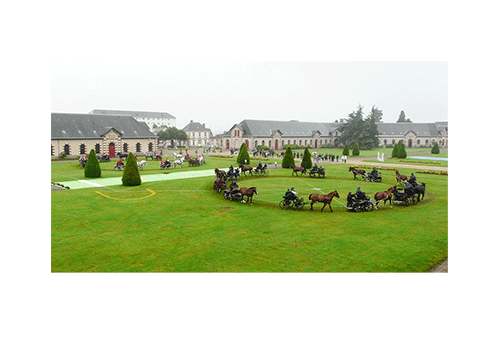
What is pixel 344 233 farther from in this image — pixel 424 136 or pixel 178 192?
pixel 424 136

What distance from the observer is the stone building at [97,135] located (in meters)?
50.6

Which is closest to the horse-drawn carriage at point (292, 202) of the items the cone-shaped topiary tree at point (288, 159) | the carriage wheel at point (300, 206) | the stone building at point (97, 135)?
the carriage wheel at point (300, 206)

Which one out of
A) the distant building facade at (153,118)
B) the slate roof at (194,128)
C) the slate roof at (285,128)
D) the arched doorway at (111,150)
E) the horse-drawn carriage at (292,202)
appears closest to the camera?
the horse-drawn carriage at (292,202)

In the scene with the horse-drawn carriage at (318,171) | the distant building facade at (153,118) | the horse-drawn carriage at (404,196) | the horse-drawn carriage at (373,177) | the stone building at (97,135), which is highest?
the distant building facade at (153,118)

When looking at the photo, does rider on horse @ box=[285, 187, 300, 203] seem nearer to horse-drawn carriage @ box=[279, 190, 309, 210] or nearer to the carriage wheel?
horse-drawn carriage @ box=[279, 190, 309, 210]

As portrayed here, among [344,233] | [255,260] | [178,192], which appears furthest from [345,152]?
[255,260]

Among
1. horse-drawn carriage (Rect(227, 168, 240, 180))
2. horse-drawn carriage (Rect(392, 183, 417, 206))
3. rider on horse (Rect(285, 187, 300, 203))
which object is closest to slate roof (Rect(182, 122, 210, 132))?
horse-drawn carriage (Rect(227, 168, 240, 180))

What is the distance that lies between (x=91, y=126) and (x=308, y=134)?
54456 mm

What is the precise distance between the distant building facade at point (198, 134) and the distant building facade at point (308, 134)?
11004mm

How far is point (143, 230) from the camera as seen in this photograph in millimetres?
14008

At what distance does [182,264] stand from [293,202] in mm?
8378

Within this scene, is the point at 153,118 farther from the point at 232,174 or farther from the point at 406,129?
the point at 232,174

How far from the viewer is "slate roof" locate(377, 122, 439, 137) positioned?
93.2 m

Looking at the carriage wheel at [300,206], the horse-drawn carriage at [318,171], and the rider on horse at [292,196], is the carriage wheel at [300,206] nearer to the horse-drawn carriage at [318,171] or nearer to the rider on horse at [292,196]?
the rider on horse at [292,196]
